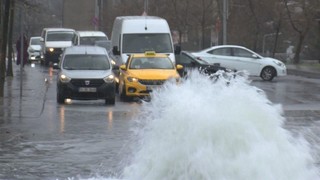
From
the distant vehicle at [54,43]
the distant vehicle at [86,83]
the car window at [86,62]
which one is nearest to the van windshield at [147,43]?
the car window at [86,62]

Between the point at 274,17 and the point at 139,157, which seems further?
the point at 274,17

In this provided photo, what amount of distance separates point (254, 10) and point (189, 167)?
152ft

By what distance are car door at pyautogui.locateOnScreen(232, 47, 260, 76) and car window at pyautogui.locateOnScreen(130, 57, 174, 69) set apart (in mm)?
9417

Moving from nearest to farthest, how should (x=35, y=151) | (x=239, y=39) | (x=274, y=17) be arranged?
(x=35, y=151) < (x=274, y=17) < (x=239, y=39)

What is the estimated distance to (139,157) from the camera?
20.4 ft

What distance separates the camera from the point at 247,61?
3156 cm

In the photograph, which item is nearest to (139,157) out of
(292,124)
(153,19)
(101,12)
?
(292,124)

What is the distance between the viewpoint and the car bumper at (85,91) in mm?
19391

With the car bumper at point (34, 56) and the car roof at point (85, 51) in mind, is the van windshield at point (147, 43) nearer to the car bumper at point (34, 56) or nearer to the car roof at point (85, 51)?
the car roof at point (85, 51)

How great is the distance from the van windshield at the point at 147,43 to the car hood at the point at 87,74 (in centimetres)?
515

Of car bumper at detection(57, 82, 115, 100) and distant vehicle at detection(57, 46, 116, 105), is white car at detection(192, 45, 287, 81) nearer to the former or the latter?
distant vehicle at detection(57, 46, 116, 105)

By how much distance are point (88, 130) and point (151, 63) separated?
8.59 metres

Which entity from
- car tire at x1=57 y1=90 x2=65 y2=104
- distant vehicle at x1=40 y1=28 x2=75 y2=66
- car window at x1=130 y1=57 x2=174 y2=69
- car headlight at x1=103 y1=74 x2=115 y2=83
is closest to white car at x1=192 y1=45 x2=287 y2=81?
car window at x1=130 y1=57 x2=174 y2=69

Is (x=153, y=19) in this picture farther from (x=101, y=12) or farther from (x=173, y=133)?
(x=101, y=12)
